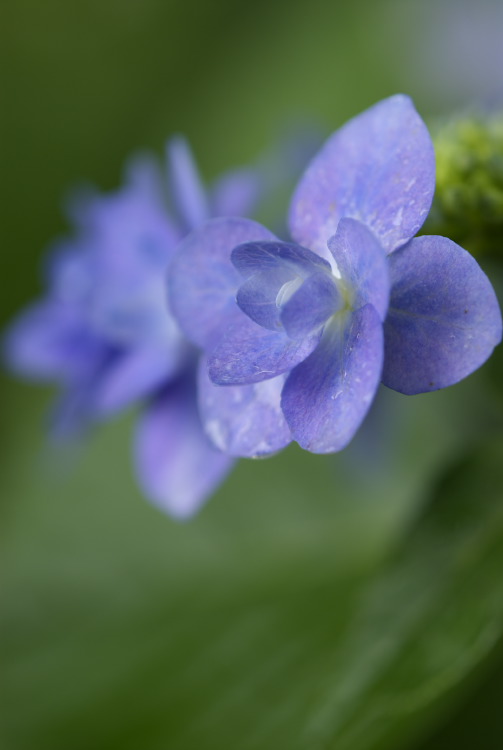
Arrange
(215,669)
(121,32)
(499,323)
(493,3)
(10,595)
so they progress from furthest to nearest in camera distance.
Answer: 1. (121,32)
2. (493,3)
3. (10,595)
4. (215,669)
5. (499,323)

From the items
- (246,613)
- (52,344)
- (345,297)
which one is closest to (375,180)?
(345,297)

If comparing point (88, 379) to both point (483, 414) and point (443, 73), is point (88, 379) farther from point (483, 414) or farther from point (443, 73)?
point (443, 73)

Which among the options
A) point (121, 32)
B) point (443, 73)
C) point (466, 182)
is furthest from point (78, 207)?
point (121, 32)

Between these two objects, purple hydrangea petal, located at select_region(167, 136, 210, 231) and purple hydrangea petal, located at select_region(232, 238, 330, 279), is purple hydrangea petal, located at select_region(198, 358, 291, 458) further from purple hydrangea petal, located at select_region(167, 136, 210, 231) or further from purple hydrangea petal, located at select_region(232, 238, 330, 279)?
purple hydrangea petal, located at select_region(167, 136, 210, 231)

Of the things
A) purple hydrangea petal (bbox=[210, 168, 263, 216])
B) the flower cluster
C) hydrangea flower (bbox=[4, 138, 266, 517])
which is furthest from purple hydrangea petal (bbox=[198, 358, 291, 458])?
purple hydrangea petal (bbox=[210, 168, 263, 216])

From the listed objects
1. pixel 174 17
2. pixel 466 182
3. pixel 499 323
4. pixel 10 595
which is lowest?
pixel 499 323

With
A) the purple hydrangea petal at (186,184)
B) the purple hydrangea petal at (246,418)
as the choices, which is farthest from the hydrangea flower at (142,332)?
the purple hydrangea petal at (246,418)

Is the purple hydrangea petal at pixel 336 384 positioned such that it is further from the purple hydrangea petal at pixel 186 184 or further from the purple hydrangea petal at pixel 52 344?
the purple hydrangea petal at pixel 52 344
